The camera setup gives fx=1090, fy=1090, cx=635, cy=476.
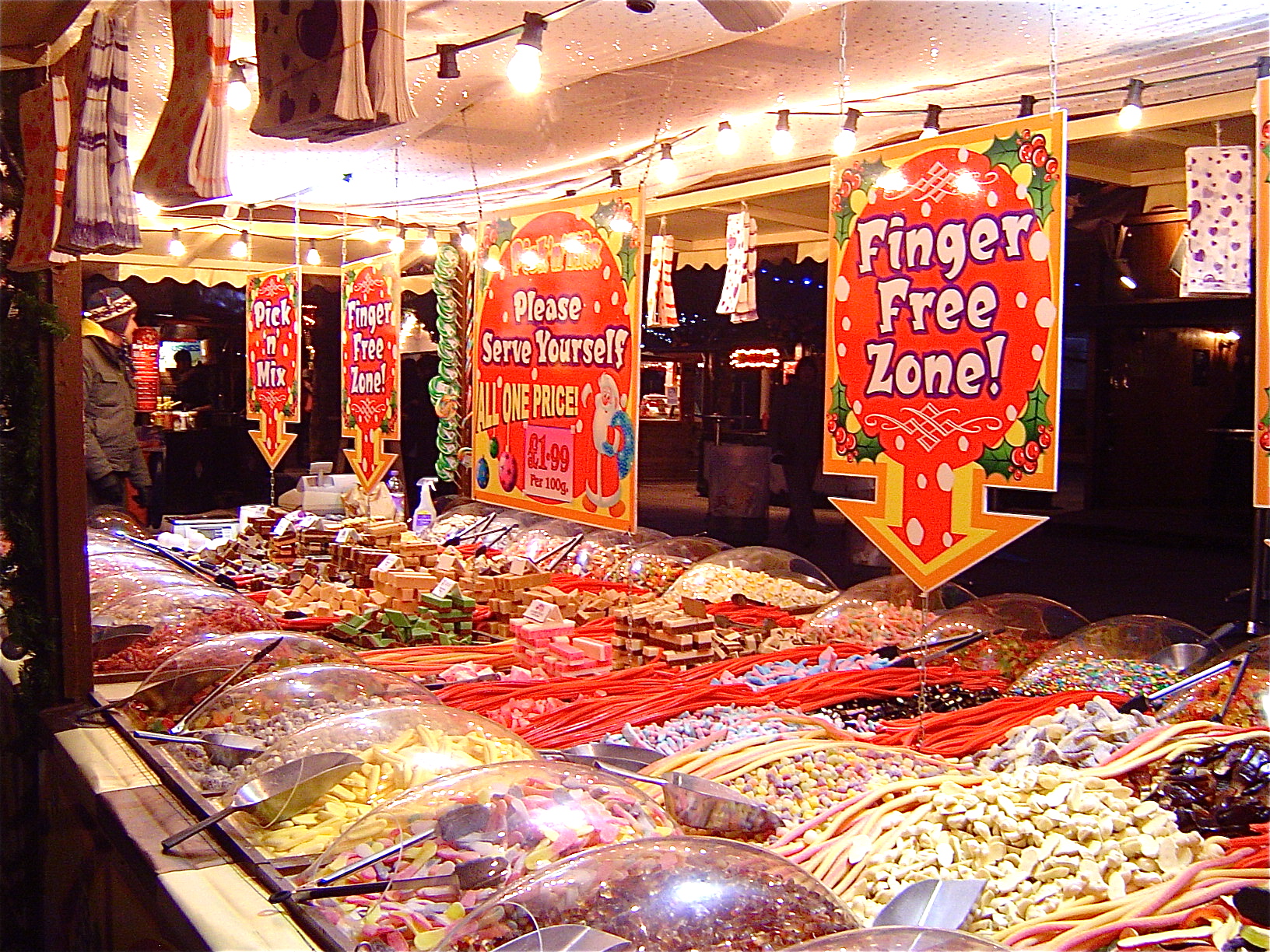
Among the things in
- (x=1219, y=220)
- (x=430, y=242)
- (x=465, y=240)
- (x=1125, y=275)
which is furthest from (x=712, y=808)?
(x=1125, y=275)

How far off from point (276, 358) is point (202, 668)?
4022 mm

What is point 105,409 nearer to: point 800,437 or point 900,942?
point 800,437

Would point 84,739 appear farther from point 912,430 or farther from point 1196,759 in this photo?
point 1196,759

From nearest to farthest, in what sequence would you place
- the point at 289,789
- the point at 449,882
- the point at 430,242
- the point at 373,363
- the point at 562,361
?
1. the point at 449,882
2. the point at 289,789
3. the point at 562,361
4. the point at 373,363
5. the point at 430,242

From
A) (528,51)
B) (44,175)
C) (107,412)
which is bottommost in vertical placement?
(107,412)

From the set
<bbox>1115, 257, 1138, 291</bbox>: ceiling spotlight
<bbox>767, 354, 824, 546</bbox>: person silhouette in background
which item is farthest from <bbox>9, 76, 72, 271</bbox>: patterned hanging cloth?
<bbox>1115, 257, 1138, 291</bbox>: ceiling spotlight

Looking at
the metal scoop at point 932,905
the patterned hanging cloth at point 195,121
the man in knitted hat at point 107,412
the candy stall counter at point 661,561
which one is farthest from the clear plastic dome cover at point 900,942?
the man in knitted hat at point 107,412

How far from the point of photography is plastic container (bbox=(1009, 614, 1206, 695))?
10.3ft

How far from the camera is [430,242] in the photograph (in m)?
8.73

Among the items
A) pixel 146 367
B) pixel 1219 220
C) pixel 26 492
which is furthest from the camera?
pixel 146 367

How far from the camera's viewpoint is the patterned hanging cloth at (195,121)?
1931mm

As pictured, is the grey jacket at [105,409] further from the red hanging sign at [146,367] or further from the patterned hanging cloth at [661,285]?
the red hanging sign at [146,367]

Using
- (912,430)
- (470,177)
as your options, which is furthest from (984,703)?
(470,177)

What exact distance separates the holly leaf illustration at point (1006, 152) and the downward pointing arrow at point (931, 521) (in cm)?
78
